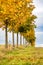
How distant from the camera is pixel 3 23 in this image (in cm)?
3888

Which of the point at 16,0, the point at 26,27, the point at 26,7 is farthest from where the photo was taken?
the point at 26,27

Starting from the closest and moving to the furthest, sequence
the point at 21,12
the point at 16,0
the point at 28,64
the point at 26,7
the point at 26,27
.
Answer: the point at 28,64, the point at 16,0, the point at 21,12, the point at 26,7, the point at 26,27

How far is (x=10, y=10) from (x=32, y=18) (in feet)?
63.9

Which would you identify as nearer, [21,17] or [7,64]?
[7,64]

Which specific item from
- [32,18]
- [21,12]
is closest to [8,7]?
[21,12]

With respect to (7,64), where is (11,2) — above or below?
above

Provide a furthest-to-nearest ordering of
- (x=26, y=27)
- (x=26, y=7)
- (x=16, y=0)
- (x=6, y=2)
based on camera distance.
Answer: (x=26, y=27) → (x=26, y=7) → (x=16, y=0) → (x=6, y=2)

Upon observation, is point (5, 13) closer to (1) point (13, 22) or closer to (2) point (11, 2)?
(2) point (11, 2)

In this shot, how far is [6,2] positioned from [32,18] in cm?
2117

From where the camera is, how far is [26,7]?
41.6m

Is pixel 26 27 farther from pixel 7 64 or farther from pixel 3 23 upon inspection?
pixel 7 64

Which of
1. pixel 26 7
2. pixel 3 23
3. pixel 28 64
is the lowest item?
pixel 28 64

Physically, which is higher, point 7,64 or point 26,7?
point 26,7

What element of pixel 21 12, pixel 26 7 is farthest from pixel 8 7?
pixel 26 7
